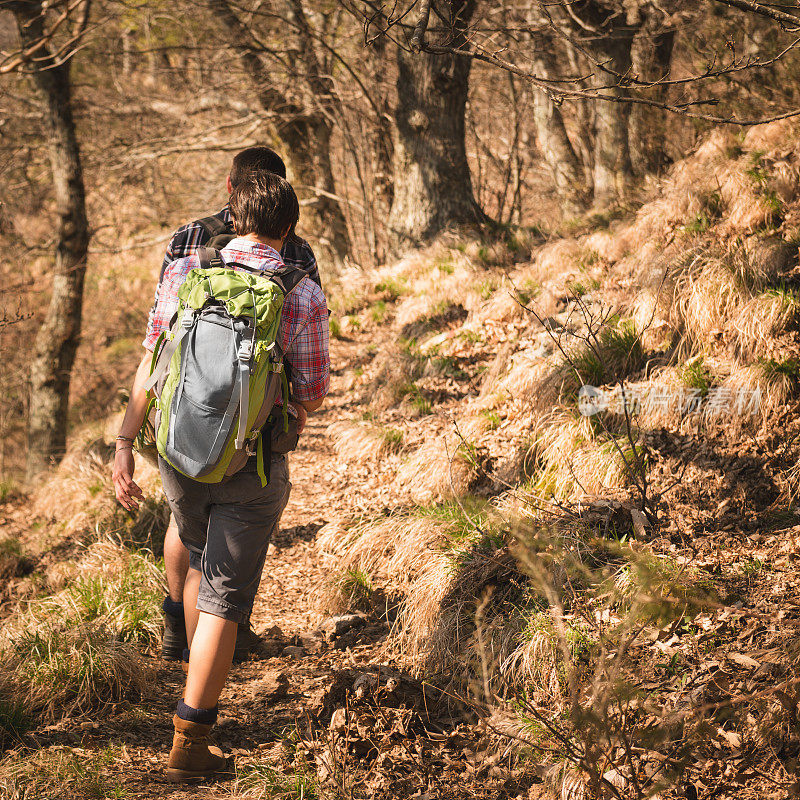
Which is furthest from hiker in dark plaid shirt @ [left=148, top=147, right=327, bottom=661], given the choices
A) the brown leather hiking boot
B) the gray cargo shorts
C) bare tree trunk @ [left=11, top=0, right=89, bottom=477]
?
bare tree trunk @ [left=11, top=0, right=89, bottom=477]

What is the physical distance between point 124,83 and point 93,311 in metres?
4.89

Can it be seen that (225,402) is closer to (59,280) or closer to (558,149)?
(59,280)

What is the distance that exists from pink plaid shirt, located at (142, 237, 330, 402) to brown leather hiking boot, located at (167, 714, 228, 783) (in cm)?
123

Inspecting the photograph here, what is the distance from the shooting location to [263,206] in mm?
2480

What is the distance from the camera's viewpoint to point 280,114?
9273mm

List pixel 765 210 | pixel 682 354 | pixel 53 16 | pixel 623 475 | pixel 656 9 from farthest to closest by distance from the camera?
pixel 53 16 → pixel 656 9 → pixel 765 210 → pixel 682 354 → pixel 623 475

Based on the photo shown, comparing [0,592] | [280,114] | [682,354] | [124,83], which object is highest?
[124,83]

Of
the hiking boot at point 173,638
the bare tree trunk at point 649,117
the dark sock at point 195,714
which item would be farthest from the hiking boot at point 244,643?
the bare tree trunk at point 649,117

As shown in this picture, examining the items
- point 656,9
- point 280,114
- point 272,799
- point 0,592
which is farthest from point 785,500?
point 280,114

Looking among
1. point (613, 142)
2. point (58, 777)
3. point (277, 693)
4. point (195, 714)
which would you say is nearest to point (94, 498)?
point (277, 693)

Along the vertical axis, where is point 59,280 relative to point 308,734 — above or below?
above

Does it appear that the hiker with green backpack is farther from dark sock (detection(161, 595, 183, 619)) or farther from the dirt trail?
dark sock (detection(161, 595, 183, 619))

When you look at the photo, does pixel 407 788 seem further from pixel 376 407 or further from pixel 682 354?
pixel 376 407

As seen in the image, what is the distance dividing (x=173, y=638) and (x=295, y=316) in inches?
72.7
